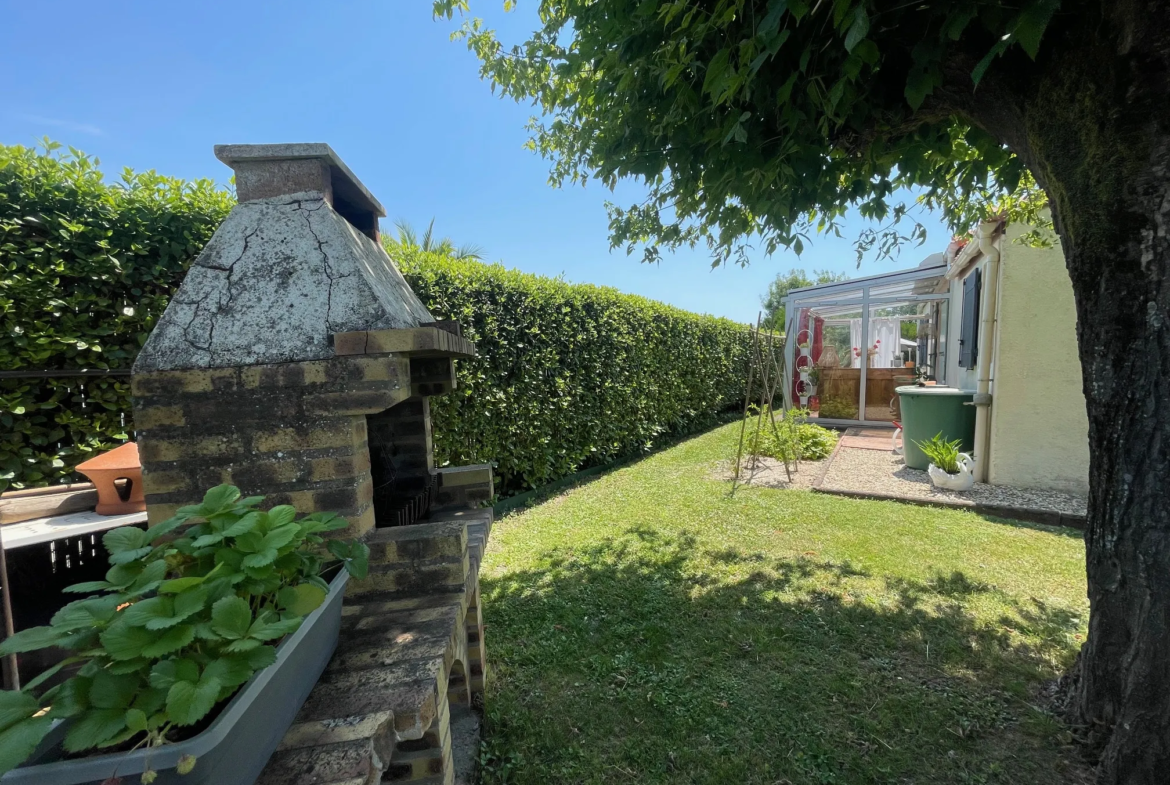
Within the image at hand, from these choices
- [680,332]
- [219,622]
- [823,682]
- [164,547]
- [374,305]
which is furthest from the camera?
[680,332]

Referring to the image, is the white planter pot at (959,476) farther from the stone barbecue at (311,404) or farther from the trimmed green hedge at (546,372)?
the stone barbecue at (311,404)

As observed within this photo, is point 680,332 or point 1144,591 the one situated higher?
point 680,332

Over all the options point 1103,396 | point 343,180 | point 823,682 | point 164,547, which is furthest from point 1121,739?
point 343,180

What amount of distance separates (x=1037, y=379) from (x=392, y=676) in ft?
21.7

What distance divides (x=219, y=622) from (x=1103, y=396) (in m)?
2.90

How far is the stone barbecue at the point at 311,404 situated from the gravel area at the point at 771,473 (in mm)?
5110

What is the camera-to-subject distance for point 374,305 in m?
1.75

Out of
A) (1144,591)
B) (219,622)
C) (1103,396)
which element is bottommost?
(1144,591)

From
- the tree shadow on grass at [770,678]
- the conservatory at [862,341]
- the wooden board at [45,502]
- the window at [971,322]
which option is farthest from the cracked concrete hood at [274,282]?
the conservatory at [862,341]

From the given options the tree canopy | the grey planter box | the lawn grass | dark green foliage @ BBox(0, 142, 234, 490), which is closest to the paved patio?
the lawn grass

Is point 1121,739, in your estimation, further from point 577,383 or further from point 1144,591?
point 577,383

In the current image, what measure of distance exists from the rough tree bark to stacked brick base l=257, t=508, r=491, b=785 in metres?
2.52

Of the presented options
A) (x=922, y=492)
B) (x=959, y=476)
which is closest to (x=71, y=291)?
(x=922, y=492)

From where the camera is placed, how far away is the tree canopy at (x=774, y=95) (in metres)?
1.82
